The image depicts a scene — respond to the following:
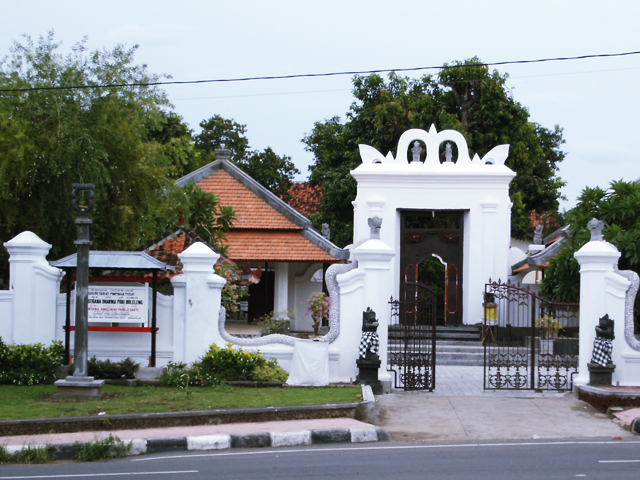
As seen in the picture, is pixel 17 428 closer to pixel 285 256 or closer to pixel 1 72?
pixel 1 72

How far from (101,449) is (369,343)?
5.00 m

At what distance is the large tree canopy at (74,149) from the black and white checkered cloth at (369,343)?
17.9 feet

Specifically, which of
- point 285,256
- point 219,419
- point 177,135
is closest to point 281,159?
point 177,135

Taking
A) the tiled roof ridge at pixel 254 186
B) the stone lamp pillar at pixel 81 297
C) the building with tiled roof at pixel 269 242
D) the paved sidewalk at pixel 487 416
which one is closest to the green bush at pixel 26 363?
the stone lamp pillar at pixel 81 297

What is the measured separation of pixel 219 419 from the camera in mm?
9570

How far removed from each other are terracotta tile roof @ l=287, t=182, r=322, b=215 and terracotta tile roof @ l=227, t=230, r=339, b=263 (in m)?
16.3

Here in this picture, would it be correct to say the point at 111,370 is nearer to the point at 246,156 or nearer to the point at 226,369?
the point at 226,369

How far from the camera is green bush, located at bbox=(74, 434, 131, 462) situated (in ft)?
26.4

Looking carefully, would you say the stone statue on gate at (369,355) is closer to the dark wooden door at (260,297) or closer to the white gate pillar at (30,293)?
the white gate pillar at (30,293)

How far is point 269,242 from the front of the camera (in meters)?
20.7

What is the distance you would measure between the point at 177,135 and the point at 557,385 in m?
21.7

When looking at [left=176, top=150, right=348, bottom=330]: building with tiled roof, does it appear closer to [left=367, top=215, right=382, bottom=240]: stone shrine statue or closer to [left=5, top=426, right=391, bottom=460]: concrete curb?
[left=367, top=215, right=382, bottom=240]: stone shrine statue

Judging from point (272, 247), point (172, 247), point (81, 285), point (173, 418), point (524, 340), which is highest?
point (272, 247)

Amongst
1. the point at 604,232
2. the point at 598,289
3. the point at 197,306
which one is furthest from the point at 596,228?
→ the point at 197,306
